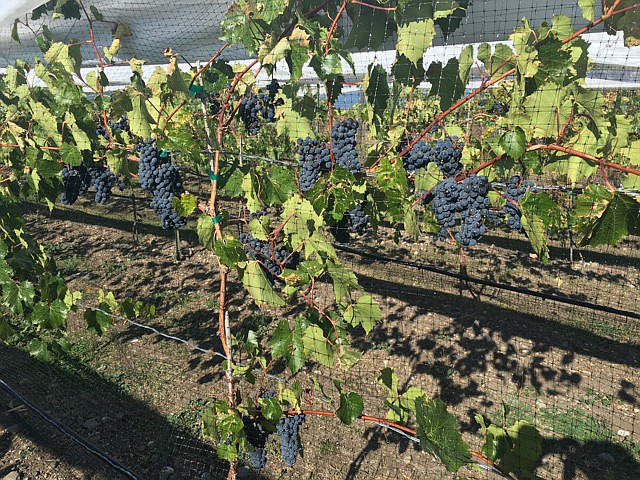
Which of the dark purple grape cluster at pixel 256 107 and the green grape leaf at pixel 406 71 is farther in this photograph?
the dark purple grape cluster at pixel 256 107

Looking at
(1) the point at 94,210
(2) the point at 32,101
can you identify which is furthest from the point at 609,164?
(1) the point at 94,210

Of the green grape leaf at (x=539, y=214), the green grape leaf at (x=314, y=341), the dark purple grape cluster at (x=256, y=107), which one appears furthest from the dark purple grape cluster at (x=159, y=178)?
the green grape leaf at (x=539, y=214)

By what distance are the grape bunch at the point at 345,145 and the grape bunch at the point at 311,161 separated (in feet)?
0.19

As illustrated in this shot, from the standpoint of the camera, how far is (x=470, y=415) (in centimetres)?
346

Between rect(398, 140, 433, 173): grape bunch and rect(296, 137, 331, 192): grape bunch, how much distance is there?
368mm

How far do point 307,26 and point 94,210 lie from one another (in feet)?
27.1

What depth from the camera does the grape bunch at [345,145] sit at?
2090mm

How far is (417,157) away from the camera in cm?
201

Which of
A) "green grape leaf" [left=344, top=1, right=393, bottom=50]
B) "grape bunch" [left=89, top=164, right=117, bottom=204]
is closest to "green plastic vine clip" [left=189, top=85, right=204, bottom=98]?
"green grape leaf" [left=344, top=1, right=393, bottom=50]

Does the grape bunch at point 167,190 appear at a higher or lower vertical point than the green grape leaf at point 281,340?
higher

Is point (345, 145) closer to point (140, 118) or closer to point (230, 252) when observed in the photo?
point (230, 252)

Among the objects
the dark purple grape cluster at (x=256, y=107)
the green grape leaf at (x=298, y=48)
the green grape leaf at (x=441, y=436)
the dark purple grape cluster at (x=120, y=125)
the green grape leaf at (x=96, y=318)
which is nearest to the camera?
the green grape leaf at (x=441, y=436)

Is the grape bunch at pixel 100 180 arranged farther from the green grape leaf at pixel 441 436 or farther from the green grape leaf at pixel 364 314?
the green grape leaf at pixel 441 436

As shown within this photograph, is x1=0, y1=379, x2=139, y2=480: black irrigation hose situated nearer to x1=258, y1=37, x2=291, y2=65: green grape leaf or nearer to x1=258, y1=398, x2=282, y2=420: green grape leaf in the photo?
x1=258, y1=398, x2=282, y2=420: green grape leaf
